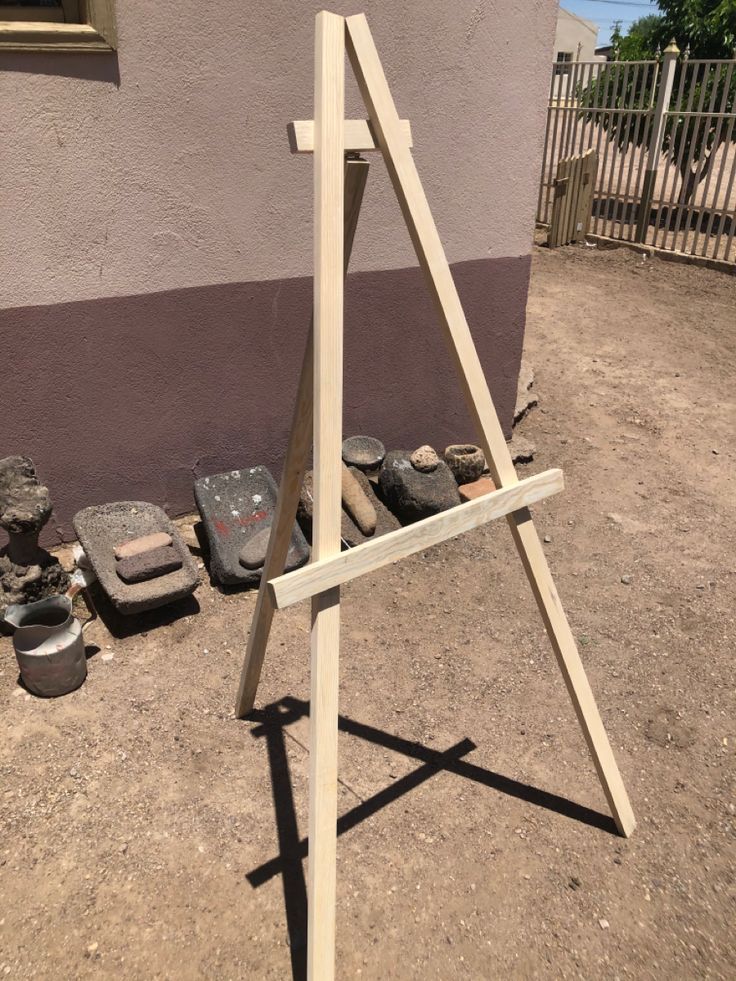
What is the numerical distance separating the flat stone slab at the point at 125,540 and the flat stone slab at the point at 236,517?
0.19m

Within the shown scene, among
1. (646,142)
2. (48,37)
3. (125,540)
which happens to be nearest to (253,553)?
(125,540)

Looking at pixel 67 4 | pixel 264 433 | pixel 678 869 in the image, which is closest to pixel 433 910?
pixel 678 869

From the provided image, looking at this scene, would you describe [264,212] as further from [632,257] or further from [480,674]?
[632,257]

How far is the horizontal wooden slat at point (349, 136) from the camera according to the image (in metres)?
1.91

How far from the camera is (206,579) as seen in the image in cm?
410

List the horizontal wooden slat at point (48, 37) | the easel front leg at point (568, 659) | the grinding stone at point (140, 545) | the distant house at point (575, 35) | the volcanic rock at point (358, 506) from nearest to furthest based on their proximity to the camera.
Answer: the easel front leg at point (568, 659), the horizontal wooden slat at point (48, 37), the grinding stone at point (140, 545), the volcanic rock at point (358, 506), the distant house at point (575, 35)

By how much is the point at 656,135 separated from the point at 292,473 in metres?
9.84

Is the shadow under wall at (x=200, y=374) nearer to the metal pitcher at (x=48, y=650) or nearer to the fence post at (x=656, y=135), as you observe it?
the metal pitcher at (x=48, y=650)

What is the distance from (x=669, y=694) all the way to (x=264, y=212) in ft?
10.6

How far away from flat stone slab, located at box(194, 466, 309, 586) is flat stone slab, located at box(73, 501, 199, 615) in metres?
0.19

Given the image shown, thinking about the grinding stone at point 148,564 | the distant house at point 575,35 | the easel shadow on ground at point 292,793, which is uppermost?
the distant house at point 575,35

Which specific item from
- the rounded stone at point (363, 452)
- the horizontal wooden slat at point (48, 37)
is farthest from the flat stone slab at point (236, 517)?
the horizontal wooden slat at point (48, 37)

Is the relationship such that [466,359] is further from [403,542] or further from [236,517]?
[236,517]

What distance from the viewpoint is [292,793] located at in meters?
2.87
